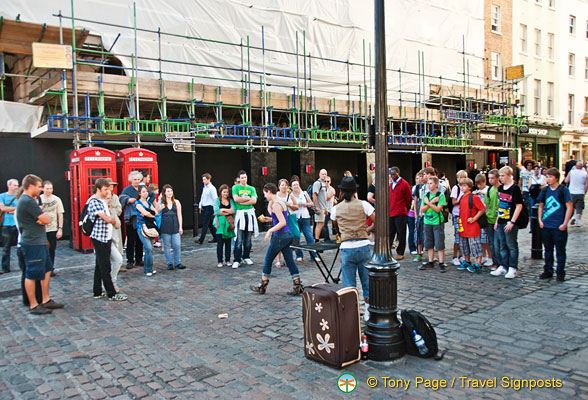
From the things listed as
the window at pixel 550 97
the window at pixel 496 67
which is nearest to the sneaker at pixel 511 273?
the window at pixel 496 67

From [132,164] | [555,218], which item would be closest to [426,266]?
[555,218]

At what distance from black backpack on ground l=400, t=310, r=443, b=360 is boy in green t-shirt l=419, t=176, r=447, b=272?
14.0 ft

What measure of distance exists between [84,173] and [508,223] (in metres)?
9.50

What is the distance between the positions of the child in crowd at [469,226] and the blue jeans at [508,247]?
43 cm

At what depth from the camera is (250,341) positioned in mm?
5531

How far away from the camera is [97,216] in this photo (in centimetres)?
734

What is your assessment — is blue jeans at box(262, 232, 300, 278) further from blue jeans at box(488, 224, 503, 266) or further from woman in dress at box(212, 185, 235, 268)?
blue jeans at box(488, 224, 503, 266)

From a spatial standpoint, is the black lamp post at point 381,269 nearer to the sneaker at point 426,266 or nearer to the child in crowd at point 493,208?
the sneaker at point 426,266

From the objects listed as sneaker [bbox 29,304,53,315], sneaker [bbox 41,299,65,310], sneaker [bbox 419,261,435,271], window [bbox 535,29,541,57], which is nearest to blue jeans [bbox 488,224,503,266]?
sneaker [bbox 419,261,435,271]

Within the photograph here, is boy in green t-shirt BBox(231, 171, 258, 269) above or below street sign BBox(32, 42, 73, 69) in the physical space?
below

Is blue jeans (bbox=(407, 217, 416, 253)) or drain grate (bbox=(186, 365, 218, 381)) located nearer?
drain grate (bbox=(186, 365, 218, 381))

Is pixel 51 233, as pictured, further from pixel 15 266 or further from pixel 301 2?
pixel 301 2

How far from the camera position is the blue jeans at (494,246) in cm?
871

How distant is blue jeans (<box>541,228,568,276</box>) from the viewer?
7730 millimetres
